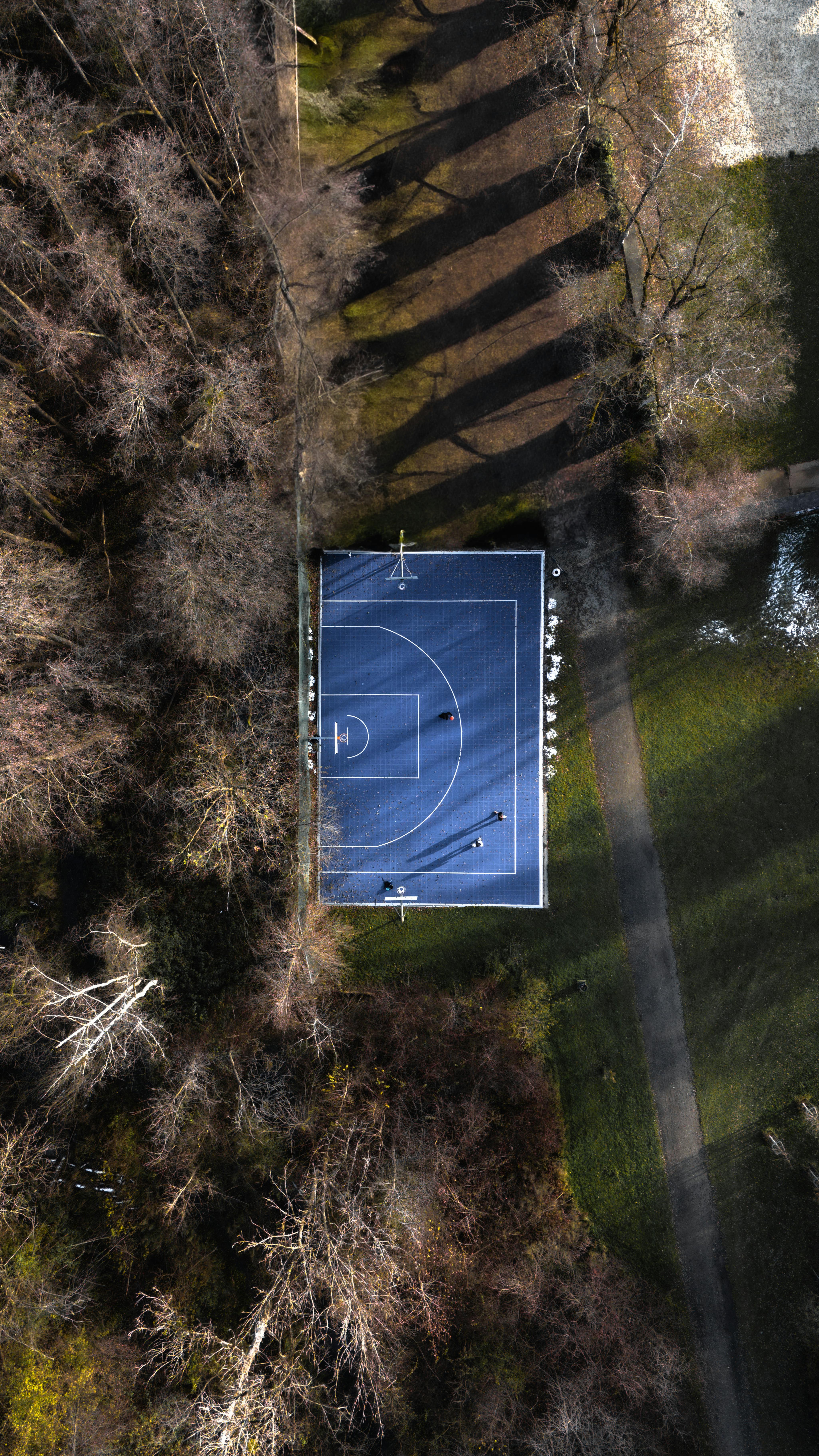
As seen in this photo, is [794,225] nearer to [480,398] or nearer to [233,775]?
[480,398]

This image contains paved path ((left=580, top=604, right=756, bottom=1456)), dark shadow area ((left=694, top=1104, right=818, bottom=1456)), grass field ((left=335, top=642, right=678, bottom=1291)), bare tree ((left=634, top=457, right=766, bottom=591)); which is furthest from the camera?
grass field ((left=335, top=642, right=678, bottom=1291))

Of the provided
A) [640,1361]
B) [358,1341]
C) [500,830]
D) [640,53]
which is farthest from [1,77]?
[640,1361]

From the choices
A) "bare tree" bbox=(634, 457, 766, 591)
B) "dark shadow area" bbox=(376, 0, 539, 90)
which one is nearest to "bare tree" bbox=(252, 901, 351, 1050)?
"bare tree" bbox=(634, 457, 766, 591)

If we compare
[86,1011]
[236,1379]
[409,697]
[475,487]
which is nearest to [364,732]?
[409,697]

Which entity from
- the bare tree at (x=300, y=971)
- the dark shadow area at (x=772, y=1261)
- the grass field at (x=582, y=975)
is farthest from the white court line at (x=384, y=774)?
the dark shadow area at (x=772, y=1261)

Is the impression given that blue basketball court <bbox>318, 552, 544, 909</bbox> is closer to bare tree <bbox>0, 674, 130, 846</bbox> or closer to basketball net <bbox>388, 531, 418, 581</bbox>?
basketball net <bbox>388, 531, 418, 581</bbox>
